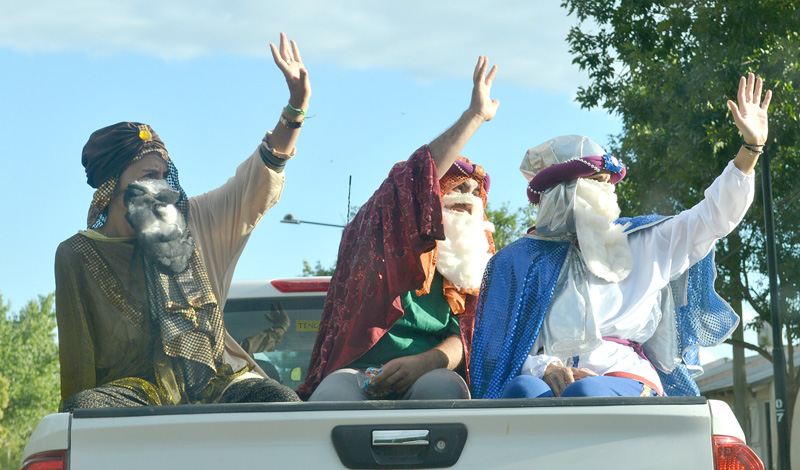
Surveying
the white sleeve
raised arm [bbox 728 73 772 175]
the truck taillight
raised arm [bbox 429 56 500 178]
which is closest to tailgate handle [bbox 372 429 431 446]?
the truck taillight

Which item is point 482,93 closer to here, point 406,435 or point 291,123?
point 291,123

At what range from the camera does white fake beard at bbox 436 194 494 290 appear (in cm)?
404

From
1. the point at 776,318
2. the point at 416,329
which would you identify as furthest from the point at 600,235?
the point at 776,318

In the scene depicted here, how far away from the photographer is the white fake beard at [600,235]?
3969 millimetres

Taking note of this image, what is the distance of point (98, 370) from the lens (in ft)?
11.5

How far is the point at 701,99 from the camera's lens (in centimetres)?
1200

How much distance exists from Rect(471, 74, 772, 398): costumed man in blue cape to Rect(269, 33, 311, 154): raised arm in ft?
3.32

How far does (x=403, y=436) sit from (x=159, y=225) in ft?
5.60

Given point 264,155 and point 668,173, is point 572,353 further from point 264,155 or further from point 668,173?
point 668,173

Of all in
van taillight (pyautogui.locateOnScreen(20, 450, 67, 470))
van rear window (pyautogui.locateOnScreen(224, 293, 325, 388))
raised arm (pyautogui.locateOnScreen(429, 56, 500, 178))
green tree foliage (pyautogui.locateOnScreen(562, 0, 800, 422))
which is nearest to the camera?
van taillight (pyautogui.locateOnScreen(20, 450, 67, 470))

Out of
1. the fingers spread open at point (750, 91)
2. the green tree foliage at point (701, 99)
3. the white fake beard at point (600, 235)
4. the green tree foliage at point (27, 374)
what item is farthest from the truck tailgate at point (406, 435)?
the green tree foliage at point (27, 374)

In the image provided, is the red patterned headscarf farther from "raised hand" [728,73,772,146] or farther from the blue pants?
"raised hand" [728,73,772,146]

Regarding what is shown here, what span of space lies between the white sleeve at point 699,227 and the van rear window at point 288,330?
1.64 meters

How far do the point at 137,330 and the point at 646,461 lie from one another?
201 cm
